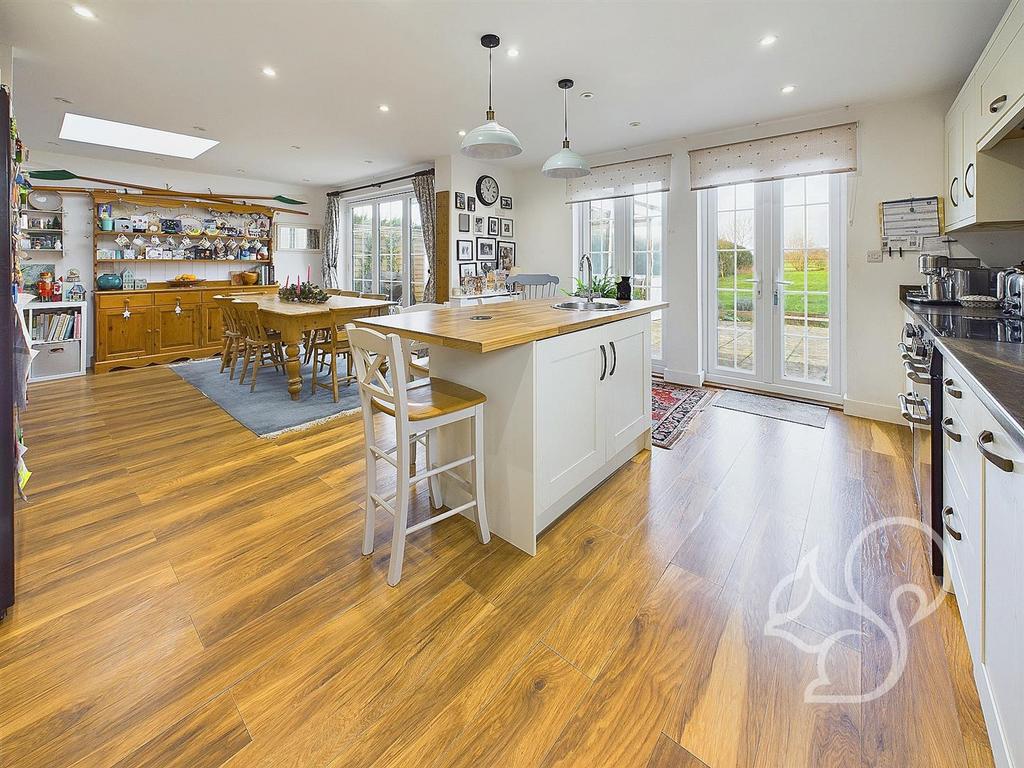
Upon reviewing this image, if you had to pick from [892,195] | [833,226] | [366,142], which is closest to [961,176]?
[892,195]

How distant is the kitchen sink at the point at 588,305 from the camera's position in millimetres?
2755

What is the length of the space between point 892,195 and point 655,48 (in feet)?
7.49

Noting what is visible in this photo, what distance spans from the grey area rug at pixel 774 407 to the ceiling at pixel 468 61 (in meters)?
2.44

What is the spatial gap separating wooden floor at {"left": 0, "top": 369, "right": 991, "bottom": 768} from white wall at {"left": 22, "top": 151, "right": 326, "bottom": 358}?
4549 mm

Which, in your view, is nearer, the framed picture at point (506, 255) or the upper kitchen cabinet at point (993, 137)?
the upper kitchen cabinet at point (993, 137)

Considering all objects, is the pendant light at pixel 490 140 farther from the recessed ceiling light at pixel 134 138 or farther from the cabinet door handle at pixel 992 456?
the recessed ceiling light at pixel 134 138

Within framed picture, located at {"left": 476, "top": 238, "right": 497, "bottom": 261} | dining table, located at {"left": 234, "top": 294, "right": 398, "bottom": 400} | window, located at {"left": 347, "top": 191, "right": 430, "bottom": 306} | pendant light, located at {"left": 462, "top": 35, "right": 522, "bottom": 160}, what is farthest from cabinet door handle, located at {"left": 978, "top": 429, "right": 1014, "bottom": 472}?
window, located at {"left": 347, "top": 191, "right": 430, "bottom": 306}

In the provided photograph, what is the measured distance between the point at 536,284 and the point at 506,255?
3.42 ft

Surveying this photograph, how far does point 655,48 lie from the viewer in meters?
2.91

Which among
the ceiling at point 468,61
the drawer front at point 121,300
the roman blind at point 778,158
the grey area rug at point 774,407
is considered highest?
the ceiling at point 468,61

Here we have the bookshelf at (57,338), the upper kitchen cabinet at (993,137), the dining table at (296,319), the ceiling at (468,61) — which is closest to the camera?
the upper kitchen cabinet at (993,137)

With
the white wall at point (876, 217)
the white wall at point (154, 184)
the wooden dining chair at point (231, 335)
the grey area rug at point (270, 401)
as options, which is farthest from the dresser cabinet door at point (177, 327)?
the white wall at point (876, 217)

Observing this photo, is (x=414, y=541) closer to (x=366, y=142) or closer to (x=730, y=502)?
(x=730, y=502)

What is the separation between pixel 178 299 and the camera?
19.9 ft
